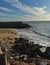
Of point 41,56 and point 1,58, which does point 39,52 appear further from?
point 1,58

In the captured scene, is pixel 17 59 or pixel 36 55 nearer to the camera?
pixel 17 59

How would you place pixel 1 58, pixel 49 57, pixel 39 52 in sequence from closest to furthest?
pixel 1 58 < pixel 49 57 < pixel 39 52

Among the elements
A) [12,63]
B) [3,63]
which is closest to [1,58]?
[3,63]

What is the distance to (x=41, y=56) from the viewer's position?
38.8 feet

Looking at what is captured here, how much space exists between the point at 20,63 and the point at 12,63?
0.45m

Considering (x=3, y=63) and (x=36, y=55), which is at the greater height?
(x=3, y=63)

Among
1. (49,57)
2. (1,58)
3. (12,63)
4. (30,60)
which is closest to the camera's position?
(1,58)

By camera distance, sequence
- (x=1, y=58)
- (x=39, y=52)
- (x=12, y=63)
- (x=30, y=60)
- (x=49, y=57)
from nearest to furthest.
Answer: (x=1, y=58)
(x=12, y=63)
(x=30, y=60)
(x=49, y=57)
(x=39, y=52)

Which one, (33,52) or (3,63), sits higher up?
(3,63)

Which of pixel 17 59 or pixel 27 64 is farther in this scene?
pixel 17 59

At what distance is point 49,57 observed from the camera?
11.5 meters

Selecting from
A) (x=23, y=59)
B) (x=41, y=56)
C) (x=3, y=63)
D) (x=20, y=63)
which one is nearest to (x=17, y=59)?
(x=23, y=59)

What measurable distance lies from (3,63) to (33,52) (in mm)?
5839

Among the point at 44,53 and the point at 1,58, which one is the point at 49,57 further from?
the point at 1,58
